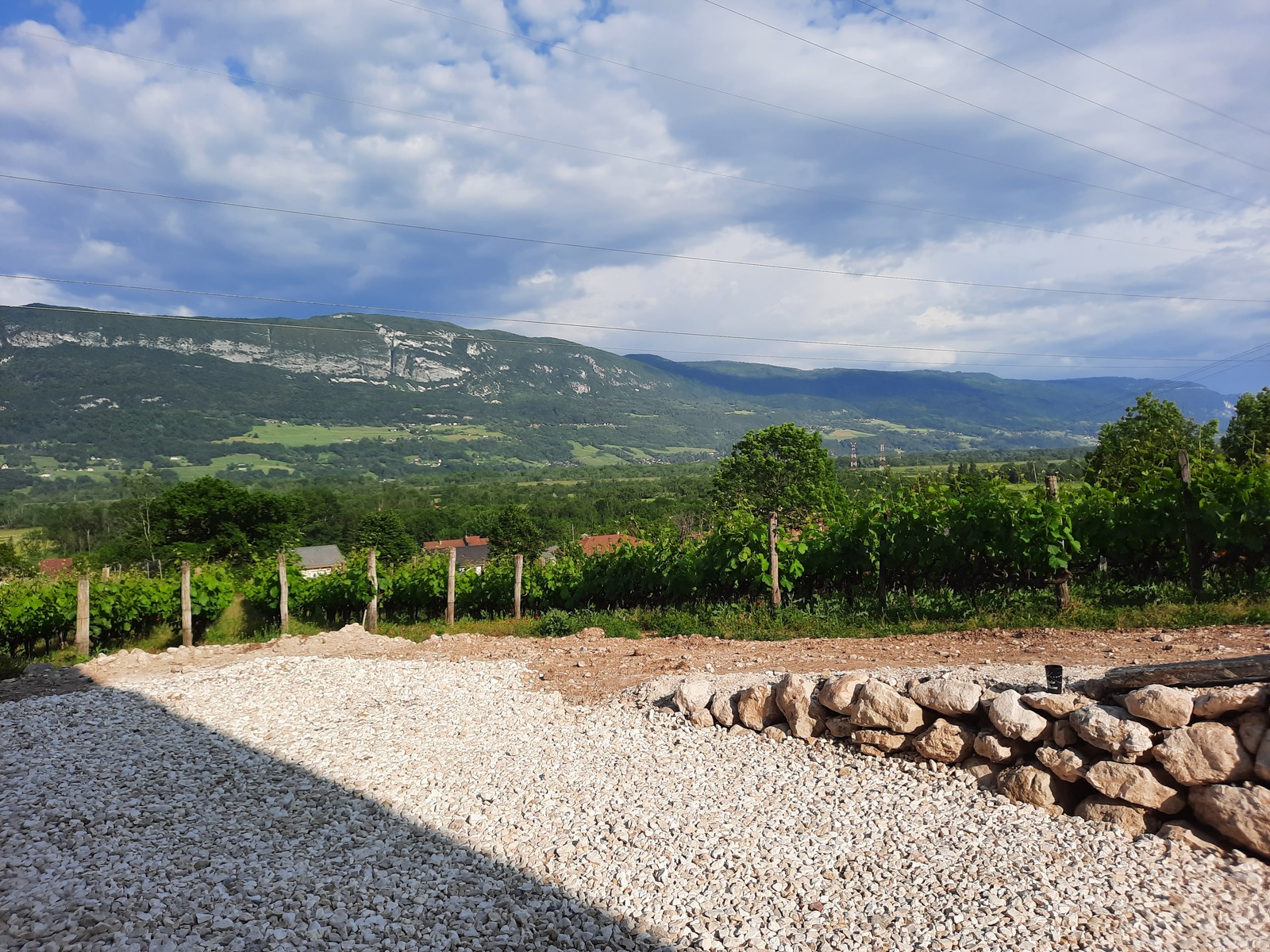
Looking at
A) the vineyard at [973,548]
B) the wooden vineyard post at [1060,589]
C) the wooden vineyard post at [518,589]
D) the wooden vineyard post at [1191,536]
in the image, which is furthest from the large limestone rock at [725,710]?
the wooden vineyard post at [518,589]

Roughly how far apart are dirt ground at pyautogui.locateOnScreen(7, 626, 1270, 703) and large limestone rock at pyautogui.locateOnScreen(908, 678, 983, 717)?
7.13ft

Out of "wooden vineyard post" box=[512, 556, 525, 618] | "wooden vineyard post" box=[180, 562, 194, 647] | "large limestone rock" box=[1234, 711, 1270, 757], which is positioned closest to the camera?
"large limestone rock" box=[1234, 711, 1270, 757]

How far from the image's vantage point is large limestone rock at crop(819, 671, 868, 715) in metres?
5.69

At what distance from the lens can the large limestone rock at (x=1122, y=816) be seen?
14.1ft

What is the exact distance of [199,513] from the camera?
174 feet

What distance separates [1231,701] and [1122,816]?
93cm

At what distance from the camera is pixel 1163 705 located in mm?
4379

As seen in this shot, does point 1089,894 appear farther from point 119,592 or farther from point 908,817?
point 119,592

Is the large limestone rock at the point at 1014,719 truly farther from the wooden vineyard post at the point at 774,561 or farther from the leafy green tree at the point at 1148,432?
the leafy green tree at the point at 1148,432

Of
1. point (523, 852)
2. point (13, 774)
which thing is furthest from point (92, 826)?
point (523, 852)

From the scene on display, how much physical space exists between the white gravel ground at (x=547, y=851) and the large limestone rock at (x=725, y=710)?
229 mm

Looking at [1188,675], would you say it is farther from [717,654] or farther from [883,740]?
[717,654]

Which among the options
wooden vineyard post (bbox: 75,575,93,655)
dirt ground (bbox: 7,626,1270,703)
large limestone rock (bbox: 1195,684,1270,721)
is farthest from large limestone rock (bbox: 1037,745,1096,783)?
wooden vineyard post (bbox: 75,575,93,655)

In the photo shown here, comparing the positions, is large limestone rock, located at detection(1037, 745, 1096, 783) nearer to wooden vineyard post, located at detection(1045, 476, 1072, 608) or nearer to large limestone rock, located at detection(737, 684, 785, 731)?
large limestone rock, located at detection(737, 684, 785, 731)
